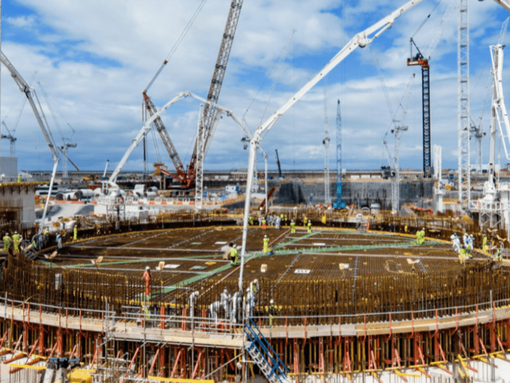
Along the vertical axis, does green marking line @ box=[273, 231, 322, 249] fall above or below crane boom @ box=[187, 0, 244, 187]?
below

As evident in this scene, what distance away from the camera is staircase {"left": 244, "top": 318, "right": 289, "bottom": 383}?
43.9ft

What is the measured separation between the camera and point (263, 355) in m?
14.2

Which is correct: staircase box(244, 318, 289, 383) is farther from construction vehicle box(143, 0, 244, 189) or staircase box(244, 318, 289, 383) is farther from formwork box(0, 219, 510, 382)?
construction vehicle box(143, 0, 244, 189)

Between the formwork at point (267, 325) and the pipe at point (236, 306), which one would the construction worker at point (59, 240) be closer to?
the formwork at point (267, 325)

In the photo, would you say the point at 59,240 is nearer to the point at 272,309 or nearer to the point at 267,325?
the point at 272,309

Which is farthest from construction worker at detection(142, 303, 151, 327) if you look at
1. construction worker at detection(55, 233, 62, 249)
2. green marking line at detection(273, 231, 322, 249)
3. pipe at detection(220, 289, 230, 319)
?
construction worker at detection(55, 233, 62, 249)

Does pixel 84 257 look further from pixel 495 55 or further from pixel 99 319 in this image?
pixel 495 55

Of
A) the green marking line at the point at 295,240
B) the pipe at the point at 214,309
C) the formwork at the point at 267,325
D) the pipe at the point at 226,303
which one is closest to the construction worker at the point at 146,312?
the formwork at the point at 267,325

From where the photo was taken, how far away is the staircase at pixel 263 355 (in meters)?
13.4

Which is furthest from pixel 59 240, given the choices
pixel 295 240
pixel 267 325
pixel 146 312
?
pixel 267 325

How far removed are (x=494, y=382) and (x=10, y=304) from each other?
60.0ft

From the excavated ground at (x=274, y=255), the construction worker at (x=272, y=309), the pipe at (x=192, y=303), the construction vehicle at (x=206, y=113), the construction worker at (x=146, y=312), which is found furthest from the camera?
the construction vehicle at (x=206, y=113)

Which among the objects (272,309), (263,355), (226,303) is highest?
(226,303)

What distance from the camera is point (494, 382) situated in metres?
14.5
